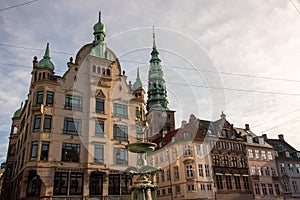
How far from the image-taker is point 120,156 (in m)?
34.3

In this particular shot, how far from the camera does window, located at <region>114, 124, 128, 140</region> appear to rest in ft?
115

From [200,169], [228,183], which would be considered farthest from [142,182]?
[228,183]

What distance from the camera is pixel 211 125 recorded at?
5359 centimetres

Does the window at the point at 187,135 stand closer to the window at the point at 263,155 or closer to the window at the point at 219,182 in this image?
the window at the point at 219,182

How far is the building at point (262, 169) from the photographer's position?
1989 inches

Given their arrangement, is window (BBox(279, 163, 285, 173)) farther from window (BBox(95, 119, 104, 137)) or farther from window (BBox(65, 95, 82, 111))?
window (BBox(65, 95, 82, 111))

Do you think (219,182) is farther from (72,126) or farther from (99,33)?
(99,33)

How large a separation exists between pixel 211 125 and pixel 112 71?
81.8ft

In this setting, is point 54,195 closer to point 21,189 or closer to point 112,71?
point 21,189

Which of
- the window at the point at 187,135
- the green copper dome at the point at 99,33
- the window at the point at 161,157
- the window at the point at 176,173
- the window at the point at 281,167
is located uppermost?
the green copper dome at the point at 99,33

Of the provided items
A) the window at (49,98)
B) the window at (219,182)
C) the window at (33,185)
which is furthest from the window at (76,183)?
the window at (219,182)

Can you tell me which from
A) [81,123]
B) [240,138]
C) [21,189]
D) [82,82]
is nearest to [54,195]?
[21,189]

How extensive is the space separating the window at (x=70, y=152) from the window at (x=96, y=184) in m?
2.74

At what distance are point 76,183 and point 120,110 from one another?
35.4ft
